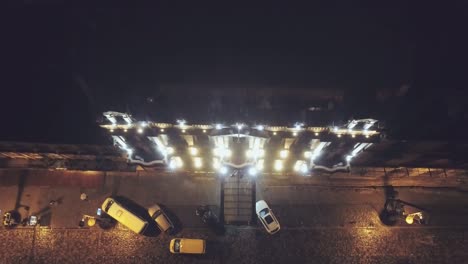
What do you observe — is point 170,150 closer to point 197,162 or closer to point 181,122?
point 197,162

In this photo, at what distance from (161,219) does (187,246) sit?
5.04 feet

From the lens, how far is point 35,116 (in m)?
13.3

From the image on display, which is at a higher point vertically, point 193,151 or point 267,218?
point 193,151

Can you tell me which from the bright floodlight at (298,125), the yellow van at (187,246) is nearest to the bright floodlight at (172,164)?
the yellow van at (187,246)

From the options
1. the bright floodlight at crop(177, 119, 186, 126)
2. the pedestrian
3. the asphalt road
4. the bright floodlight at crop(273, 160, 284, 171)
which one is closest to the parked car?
the asphalt road

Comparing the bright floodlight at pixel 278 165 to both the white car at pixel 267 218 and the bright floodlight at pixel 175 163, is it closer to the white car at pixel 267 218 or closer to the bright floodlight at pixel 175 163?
the white car at pixel 267 218

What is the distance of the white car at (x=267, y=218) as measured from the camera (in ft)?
40.7

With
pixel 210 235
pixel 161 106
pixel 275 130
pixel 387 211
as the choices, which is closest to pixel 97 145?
pixel 161 106

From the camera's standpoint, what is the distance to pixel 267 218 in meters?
12.5

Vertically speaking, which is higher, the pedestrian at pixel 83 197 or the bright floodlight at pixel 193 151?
the bright floodlight at pixel 193 151

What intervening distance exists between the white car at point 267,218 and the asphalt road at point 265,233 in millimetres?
437

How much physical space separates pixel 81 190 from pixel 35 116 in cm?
376

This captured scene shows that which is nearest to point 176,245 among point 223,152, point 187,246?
point 187,246

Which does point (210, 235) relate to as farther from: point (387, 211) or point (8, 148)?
point (8, 148)
